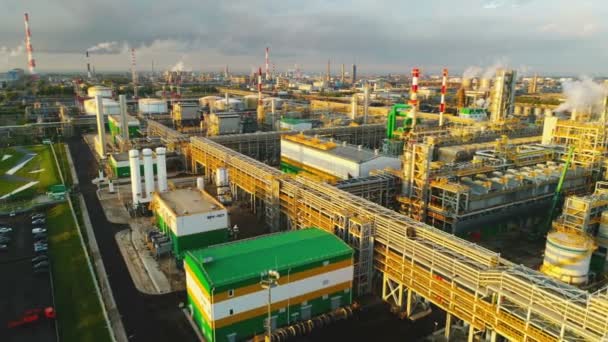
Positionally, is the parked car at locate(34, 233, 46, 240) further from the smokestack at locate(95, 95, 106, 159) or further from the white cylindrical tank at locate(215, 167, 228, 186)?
the smokestack at locate(95, 95, 106, 159)

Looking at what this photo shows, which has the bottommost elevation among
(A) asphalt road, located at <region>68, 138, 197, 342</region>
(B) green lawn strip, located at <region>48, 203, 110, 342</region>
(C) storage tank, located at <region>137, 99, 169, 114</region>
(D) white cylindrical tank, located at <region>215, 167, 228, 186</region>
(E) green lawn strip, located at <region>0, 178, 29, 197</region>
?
(A) asphalt road, located at <region>68, 138, 197, 342</region>

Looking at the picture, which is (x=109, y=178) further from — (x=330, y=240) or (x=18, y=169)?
(x=330, y=240)

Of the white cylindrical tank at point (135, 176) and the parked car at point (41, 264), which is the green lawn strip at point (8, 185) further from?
the parked car at point (41, 264)

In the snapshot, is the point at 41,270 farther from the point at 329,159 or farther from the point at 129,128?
the point at 129,128

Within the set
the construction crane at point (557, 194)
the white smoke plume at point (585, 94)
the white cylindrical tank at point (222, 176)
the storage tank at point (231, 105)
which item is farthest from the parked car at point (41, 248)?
the storage tank at point (231, 105)

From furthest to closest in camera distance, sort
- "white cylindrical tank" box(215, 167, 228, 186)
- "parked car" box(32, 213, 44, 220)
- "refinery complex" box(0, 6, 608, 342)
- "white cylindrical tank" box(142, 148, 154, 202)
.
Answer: "white cylindrical tank" box(215, 167, 228, 186), "white cylindrical tank" box(142, 148, 154, 202), "parked car" box(32, 213, 44, 220), "refinery complex" box(0, 6, 608, 342)

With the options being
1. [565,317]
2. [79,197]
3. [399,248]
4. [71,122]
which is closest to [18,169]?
[79,197]

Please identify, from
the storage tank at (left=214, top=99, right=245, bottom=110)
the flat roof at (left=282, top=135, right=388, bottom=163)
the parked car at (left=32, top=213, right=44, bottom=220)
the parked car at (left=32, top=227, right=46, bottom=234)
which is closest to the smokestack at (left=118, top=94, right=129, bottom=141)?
the parked car at (left=32, top=213, right=44, bottom=220)
